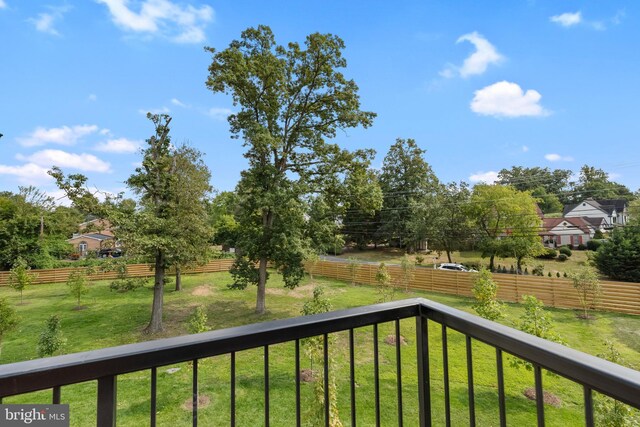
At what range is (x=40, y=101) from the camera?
5.07 m

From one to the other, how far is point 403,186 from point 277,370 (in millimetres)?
22010

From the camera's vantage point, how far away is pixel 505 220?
16.5m

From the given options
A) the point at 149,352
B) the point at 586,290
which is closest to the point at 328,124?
the point at 149,352

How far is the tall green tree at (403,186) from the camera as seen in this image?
24.0m

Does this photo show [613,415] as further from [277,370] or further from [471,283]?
[471,283]

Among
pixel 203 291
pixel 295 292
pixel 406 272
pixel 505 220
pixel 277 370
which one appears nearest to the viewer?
pixel 277 370

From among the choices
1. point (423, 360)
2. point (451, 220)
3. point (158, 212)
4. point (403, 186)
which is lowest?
point (423, 360)

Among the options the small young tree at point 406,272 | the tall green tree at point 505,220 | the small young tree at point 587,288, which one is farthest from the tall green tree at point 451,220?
the small young tree at point 587,288

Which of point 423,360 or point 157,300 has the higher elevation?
point 423,360

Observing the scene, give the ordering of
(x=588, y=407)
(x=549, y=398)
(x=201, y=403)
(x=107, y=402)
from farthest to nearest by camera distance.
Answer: (x=549, y=398)
(x=201, y=403)
(x=107, y=402)
(x=588, y=407)

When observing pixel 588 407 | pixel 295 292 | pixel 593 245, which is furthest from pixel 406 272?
pixel 593 245

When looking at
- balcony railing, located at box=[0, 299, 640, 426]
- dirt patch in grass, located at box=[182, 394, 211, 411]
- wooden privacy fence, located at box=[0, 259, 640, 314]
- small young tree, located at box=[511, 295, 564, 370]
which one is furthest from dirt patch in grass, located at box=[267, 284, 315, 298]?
balcony railing, located at box=[0, 299, 640, 426]

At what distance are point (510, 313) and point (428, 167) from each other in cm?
1808

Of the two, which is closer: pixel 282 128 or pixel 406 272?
pixel 282 128
